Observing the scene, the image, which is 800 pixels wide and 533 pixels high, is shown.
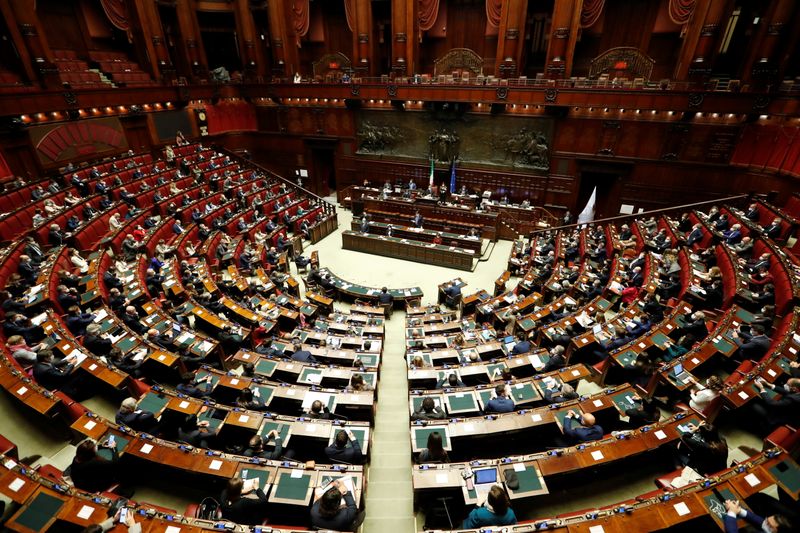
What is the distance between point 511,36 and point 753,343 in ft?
49.4

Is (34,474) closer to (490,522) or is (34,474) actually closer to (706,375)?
(490,522)

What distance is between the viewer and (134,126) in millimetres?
18078

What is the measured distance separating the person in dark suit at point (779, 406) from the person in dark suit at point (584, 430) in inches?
94.4

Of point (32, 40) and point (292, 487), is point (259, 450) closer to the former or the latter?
point (292, 487)

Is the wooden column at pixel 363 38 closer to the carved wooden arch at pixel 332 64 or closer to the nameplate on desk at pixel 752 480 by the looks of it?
the carved wooden arch at pixel 332 64

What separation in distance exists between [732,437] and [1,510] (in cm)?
932

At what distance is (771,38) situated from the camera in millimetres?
12625

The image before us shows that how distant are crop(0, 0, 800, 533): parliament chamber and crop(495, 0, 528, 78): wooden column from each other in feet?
0.44

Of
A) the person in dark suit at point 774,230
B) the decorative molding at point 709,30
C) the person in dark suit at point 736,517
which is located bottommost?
the person in dark suit at point 736,517

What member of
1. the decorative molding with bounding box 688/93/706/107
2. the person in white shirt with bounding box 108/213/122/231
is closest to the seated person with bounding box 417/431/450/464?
the person in white shirt with bounding box 108/213/122/231

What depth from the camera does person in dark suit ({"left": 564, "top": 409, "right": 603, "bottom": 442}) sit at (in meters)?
5.27

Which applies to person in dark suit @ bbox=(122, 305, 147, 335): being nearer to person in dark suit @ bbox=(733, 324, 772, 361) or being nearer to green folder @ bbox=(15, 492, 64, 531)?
green folder @ bbox=(15, 492, 64, 531)

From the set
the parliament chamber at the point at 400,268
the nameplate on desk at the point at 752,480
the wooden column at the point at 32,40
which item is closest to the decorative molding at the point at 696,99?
the parliament chamber at the point at 400,268

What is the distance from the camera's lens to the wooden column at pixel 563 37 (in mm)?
15281
